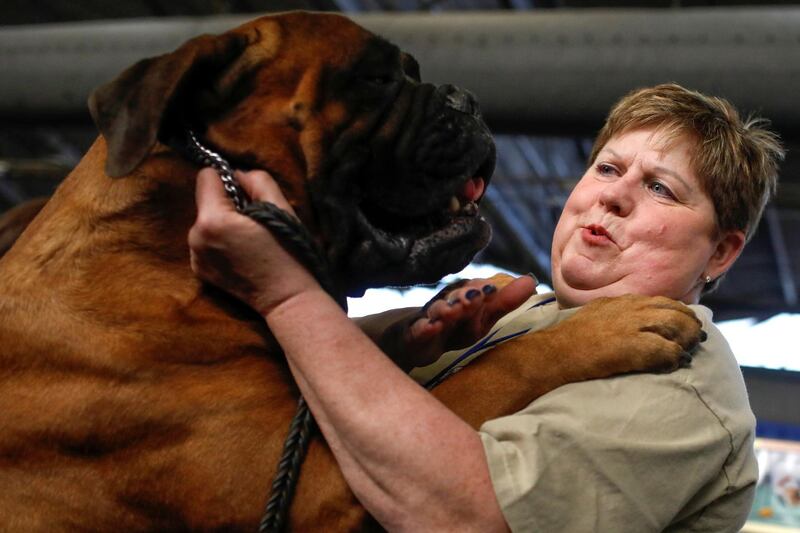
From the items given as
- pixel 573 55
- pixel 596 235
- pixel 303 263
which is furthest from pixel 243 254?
pixel 573 55

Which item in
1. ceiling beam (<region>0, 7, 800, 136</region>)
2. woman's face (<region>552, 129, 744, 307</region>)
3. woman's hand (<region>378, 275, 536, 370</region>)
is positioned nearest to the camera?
woman's hand (<region>378, 275, 536, 370</region>)

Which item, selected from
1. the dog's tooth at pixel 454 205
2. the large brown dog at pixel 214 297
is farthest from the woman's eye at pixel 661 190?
the dog's tooth at pixel 454 205

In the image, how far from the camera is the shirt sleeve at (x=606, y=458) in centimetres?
161

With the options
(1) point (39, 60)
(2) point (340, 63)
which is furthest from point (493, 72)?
(2) point (340, 63)

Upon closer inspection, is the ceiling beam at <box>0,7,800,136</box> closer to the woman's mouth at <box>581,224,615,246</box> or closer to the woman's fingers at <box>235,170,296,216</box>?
the woman's mouth at <box>581,224,615,246</box>

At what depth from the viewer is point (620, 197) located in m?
2.11

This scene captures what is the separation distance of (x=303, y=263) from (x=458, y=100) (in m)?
0.65

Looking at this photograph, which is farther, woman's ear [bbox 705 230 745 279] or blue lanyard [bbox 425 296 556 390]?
woman's ear [bbox 705 230 745 279]

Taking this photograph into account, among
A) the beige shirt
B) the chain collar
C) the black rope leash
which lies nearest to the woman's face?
the beige shirt

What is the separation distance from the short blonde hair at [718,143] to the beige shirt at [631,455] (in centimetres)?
46

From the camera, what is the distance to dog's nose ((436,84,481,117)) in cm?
223

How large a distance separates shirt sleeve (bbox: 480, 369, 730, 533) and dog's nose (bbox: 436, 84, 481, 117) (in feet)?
2.53

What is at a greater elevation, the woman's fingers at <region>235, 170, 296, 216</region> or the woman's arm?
the woman's fingers at <region>235, 170, 296, 216</region>

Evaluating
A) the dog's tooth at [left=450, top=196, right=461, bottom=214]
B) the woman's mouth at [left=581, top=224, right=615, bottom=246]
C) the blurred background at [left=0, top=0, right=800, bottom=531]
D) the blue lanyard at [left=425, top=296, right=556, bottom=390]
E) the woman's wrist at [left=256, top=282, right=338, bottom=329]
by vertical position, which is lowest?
the blurred background at [left=0, top=0, right=800, bottom=531]
